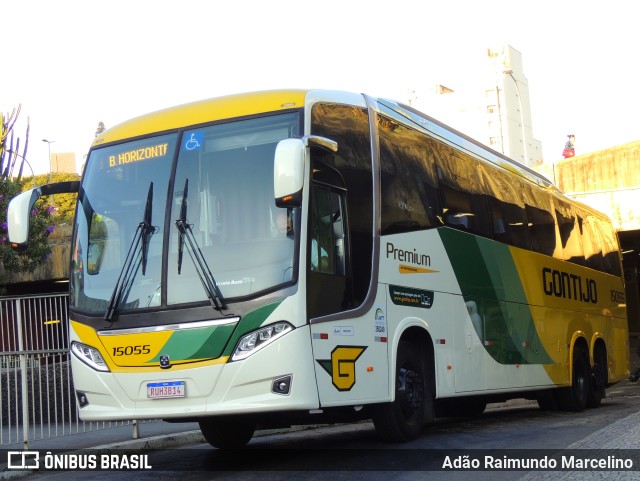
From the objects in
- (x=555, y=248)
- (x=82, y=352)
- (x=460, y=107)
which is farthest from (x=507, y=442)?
(x=460, y=107)

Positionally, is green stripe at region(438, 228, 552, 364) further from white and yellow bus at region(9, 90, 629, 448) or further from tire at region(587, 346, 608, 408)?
tire at region(587, 346, 608, 408)

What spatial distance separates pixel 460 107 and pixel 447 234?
116 metres

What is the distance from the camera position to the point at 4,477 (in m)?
9.57

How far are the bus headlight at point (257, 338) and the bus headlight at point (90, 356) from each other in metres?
1.40

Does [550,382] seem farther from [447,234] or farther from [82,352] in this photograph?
[82,352]

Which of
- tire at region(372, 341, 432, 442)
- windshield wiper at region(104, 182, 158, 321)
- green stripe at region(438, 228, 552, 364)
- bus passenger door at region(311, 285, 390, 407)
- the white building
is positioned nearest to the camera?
bus passenger door at region(311, 285, 390, 407)

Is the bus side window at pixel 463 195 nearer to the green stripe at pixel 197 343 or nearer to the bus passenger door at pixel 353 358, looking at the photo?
the bus passenger door at pixel 353 358

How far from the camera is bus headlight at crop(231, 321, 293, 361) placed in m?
8.27

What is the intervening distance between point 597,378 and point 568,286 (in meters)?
2.13

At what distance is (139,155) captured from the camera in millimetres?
9414

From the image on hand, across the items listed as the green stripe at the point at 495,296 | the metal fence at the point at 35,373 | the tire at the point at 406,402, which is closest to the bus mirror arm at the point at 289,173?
the tire at the point at 406,402

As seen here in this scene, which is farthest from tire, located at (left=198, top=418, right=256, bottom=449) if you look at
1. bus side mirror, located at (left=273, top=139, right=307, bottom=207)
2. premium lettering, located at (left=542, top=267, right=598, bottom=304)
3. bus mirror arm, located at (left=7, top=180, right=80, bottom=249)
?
premium lettering, located at (left=542, top=267, right=598, bottom=304)

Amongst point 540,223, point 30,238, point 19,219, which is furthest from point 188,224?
point 30,238

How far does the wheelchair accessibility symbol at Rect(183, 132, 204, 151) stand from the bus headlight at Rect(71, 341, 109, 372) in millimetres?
2074
